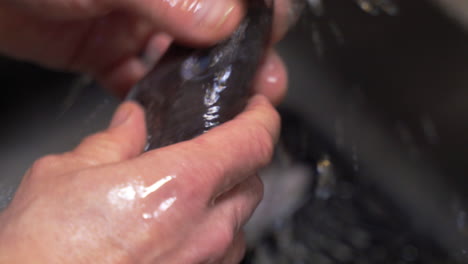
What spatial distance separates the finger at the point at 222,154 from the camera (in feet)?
1.17

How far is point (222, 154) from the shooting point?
379mm

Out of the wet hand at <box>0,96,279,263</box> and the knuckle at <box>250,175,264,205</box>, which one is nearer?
the wet hand at <box>0,96,279,263</box>

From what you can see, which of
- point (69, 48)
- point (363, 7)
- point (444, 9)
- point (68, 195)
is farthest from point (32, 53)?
point (444, 9)

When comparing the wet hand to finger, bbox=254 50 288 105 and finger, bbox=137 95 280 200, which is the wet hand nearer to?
finger, bbox=137 95 280 200

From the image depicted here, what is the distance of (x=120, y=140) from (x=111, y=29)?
1.07ft

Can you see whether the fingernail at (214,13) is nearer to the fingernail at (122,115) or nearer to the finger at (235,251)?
the fingernail at (122,115)

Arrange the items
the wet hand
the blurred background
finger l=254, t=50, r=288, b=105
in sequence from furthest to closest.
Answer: the blurred background → finger l=254, t=50, r=288, b=105 → the wet hand

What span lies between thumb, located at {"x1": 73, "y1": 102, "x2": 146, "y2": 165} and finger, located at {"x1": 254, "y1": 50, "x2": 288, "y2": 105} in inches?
7.4

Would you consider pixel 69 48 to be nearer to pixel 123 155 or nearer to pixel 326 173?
pixel 123 155

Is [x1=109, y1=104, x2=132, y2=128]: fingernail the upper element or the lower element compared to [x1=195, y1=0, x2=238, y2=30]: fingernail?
lower

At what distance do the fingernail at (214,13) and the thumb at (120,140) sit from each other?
0.12 meters

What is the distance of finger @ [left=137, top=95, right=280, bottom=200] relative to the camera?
1.17 ft

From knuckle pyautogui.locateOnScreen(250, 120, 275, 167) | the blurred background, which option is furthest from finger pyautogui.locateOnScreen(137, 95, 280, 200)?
the blurred background

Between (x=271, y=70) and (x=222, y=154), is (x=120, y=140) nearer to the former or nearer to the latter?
→ (x=222, y=154)
